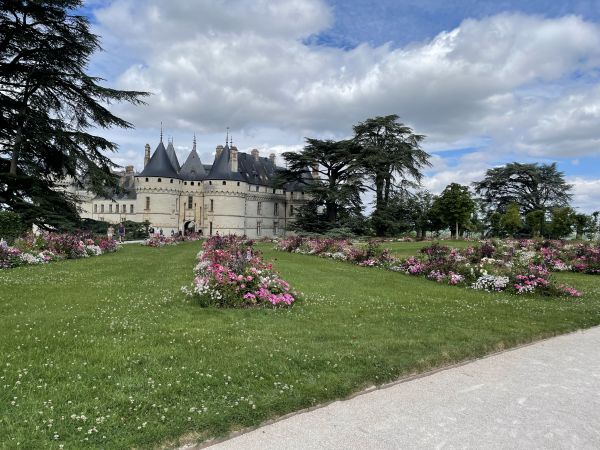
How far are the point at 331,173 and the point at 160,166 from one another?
1985 cm

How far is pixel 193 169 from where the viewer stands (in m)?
53.0

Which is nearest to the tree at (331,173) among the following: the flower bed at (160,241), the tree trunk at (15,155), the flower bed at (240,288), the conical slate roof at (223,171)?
the conical slate roof at (223,171)

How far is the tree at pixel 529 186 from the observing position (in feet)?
175

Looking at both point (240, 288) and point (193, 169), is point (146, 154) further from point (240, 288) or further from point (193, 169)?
point (240, 288)

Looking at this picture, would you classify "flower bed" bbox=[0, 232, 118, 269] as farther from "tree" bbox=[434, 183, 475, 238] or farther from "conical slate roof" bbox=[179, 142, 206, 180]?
"conical slate roof" bbox=[179, 142, 206, 180]

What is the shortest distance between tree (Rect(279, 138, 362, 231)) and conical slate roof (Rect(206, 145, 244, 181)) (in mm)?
9582

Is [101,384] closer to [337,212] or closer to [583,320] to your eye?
[583,320]

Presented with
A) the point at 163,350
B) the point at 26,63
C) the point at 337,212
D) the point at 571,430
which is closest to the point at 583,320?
the point at 571,430

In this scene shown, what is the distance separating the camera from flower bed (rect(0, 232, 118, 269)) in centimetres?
1220

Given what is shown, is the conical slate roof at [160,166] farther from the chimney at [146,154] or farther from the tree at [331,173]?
the tree at [331,173]

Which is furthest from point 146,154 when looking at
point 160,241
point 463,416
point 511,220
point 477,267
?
point 463,416

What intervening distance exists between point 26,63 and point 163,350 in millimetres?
19784

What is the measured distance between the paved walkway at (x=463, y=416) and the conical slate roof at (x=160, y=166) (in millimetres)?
47855

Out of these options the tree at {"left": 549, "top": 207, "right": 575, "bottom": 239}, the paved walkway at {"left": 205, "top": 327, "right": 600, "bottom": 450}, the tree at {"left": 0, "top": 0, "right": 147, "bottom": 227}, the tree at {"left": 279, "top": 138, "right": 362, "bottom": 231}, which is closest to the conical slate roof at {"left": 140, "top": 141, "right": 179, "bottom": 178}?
the tree at {"left": 279, "top": 138, "right": 362, "bottom": 231}
